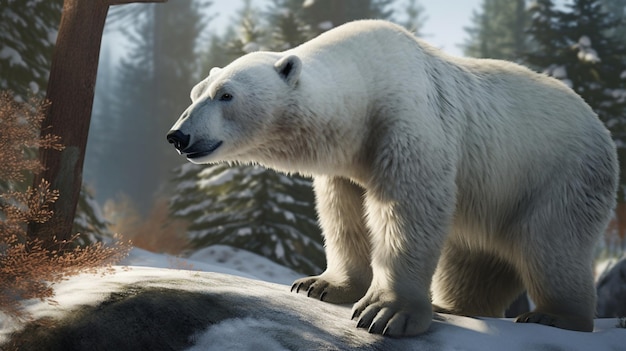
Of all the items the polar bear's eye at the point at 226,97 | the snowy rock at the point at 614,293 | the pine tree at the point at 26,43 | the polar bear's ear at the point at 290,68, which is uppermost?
the pine tree at the point at 26,43

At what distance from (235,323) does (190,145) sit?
88 centimetres

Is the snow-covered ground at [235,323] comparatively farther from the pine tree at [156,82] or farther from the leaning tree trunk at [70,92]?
the pine tree at [156,82]

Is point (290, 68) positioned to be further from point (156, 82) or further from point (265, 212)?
point (156, 82)

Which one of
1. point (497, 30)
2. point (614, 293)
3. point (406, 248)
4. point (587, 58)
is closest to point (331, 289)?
point (406, 248)

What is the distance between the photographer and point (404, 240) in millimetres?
3473

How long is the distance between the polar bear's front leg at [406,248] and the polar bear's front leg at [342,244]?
1.41 ft

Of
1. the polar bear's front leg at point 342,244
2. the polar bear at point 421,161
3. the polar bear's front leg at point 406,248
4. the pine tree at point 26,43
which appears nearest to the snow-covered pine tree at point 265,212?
the pine tree at point 26,43

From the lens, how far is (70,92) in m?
4.80

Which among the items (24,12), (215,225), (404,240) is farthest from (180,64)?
(404,240)

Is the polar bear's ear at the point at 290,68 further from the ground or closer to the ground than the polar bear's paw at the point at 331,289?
further from the ground

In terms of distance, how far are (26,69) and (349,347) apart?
5939 mm

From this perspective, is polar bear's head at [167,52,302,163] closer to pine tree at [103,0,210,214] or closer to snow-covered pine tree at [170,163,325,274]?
snow-covered pine tree at [170,163,325,274]

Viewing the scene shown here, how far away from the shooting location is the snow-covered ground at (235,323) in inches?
116

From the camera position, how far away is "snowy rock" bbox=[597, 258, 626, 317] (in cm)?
671
